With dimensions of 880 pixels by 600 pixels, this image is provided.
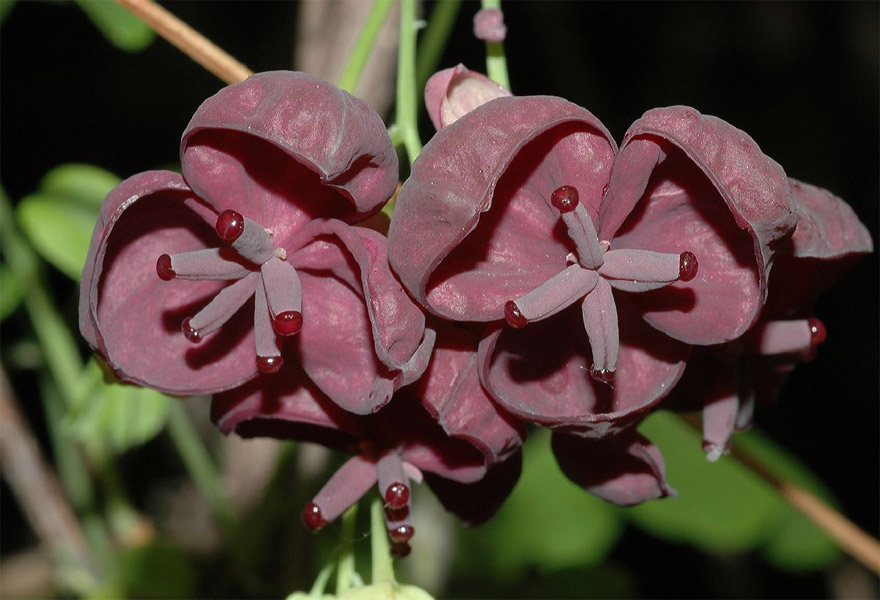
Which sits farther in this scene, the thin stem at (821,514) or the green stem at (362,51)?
the thin stem at (821,514)

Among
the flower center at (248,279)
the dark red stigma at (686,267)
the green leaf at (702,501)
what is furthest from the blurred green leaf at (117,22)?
the green leaf at (702,501)

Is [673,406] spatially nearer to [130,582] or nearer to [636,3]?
[130,582]

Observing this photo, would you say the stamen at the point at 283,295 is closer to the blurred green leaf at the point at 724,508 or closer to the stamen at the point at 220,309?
Answer: the stamen at the point at 220,309

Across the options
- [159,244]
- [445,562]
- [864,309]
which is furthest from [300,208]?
[864,309]

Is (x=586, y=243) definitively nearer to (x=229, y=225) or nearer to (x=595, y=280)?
(x=595, y=280)

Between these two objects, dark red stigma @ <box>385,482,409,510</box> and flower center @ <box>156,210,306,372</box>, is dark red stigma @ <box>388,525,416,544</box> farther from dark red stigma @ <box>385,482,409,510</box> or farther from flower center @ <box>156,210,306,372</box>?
flower center @ <box>156,210,306,372</box>

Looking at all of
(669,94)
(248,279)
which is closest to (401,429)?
(248,279)
